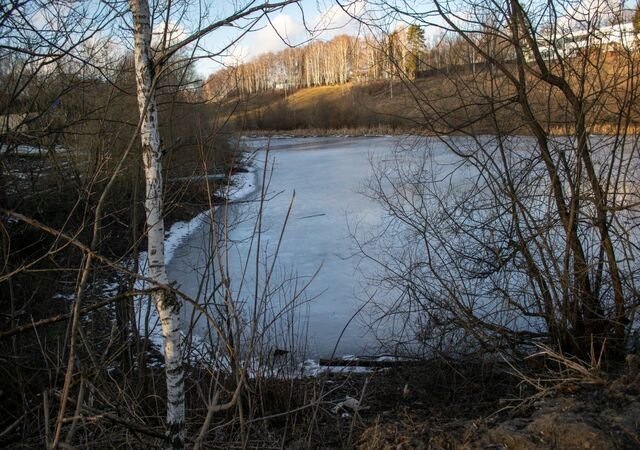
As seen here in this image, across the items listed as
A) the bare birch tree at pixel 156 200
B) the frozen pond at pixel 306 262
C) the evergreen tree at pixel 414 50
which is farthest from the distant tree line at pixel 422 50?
the bare birch tree at pixel 156 200

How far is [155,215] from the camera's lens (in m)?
2.80

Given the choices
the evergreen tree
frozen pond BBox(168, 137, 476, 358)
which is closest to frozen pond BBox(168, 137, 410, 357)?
frozen pond BBox(168, 137, 476, 358)

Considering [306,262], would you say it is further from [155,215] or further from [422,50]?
[155,215]

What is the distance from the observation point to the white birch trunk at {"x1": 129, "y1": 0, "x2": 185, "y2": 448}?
2746 mm

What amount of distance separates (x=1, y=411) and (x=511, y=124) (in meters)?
5.31

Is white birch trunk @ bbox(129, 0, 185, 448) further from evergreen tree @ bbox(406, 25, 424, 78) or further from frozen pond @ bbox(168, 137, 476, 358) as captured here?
evergreen tree @ bbox(406, 25, 424, 78)

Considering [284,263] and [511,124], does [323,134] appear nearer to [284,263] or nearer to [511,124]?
[284,263]

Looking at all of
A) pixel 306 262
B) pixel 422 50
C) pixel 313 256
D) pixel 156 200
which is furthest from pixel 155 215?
pixel 313 256

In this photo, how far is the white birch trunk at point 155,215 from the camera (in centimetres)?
275

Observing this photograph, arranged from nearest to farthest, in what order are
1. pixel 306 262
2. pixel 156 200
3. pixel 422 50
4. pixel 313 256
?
1. pixel 156 200
2. pixel 422 50
3. pixel 306 262
4. pixel 313 256

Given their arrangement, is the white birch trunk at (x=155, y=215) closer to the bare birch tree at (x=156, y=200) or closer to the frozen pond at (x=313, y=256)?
the bare birch tree at (x=156, y=200)

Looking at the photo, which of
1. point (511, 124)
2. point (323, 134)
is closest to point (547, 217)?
point (511, 124)

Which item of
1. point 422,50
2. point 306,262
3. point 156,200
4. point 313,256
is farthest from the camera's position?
point 313,256

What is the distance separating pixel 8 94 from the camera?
6234 mm
